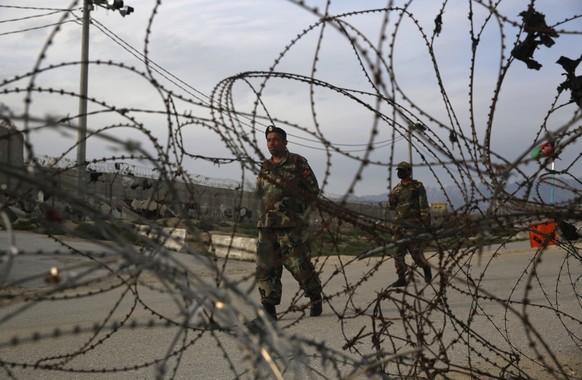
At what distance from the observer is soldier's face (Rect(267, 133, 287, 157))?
6145 millimetres

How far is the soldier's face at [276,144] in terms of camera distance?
6145mm

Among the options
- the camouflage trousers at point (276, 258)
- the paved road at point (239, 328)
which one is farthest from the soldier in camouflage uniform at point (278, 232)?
the paved road at point (239, 328)

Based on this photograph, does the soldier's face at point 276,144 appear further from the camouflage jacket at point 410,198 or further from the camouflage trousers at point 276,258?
the camouflage jacket at point 410,198

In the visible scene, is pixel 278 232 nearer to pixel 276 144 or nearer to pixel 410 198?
pixel 276 144

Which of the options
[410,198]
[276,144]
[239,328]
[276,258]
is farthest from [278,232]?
[239,328]

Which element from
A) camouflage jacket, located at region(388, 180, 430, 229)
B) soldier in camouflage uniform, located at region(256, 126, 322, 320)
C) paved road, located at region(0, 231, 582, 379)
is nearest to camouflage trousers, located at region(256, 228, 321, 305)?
soldier in camouflage uniform, located at region(256, 126, 322, 320)

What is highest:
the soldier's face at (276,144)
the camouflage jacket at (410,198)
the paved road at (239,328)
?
the soldier's face at (276,144)

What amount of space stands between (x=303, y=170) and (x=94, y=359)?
2322 millimetres

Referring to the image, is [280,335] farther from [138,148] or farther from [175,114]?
[175,114]

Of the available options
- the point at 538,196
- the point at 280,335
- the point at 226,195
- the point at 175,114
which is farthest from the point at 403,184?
the point at 226,195

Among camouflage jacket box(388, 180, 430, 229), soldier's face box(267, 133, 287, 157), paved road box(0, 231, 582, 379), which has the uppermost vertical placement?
soldier's face box(267, 133, 287, 157)

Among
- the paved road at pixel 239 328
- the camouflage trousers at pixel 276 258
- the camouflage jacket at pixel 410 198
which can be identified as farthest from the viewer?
the camouflage jacket at pixel 410 198

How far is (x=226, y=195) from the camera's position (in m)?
33.9

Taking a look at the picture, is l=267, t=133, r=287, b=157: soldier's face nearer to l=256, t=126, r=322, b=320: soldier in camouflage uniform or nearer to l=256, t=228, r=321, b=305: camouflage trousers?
l=256, t=126, r=322, b=320: soldier in camouflage uniform
